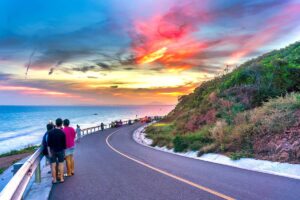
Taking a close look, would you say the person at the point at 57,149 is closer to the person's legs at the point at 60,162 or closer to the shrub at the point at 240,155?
the person's legs at the point at 60,162

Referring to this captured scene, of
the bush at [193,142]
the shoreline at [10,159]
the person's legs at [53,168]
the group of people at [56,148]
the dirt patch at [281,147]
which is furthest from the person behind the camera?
the shoreline at [10,159]

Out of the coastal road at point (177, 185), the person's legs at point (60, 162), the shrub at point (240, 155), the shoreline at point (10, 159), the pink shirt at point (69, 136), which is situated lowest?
the shoreline at point (10, 159)

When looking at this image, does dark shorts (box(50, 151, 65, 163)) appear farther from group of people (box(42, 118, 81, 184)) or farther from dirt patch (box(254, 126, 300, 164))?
dirt patch (box(254, 126, 300, 164))

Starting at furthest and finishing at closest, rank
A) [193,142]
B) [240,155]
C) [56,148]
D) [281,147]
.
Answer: [193,142] → [240,155] → [281,147] → [56,148]

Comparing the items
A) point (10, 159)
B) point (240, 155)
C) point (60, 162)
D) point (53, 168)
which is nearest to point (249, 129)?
point (240, 155)

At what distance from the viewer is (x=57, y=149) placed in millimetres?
10719

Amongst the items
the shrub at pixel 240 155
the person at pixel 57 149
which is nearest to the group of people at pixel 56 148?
the person at pixel 57 149

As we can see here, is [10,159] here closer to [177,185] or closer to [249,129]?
[249,129]

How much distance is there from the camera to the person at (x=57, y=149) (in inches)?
419

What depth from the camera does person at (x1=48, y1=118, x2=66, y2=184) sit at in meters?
10.6

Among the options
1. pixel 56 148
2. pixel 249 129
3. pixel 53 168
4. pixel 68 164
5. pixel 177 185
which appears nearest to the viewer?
pixel 177 185

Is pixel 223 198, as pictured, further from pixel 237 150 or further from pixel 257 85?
pixel 257 85

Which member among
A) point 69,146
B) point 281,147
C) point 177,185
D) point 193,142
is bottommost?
point 177,185

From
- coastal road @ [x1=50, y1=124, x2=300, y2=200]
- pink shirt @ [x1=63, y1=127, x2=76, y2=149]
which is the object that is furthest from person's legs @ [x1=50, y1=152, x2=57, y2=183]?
pink shirt @ [x1=63, y1=127, x2=76, y2=149]
